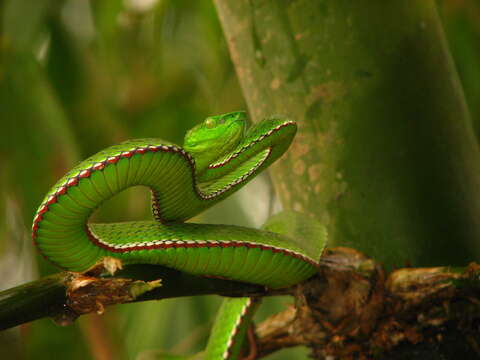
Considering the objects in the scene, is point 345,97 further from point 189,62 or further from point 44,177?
point 189,62

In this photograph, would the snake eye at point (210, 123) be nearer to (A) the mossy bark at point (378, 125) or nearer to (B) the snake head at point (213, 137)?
(B) the snake head at point (213, 137)

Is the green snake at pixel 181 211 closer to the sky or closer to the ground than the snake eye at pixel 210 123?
closer to the ground

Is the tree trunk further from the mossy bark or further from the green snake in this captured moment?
the green snake

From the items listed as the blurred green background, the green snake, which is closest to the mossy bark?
the green snake

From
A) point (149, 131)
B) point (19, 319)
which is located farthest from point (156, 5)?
point (19, 319)

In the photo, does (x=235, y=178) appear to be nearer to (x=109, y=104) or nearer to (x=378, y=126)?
(x=378, y=126)

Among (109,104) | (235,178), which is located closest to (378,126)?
(235,178)

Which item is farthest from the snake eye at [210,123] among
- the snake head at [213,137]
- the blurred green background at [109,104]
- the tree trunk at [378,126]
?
the blurred green background at [109,104]
